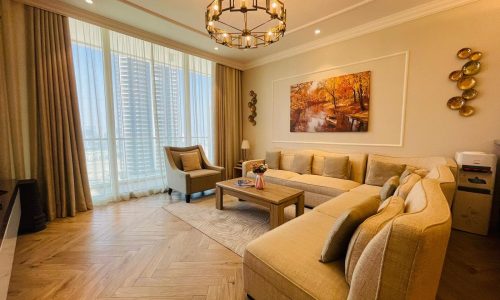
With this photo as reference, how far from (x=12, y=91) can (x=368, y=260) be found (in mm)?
4019

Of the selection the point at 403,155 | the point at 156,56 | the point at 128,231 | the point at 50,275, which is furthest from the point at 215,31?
the point at 403,155

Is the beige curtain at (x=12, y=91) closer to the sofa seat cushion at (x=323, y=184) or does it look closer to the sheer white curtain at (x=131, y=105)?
the sheer white curtain at (x=131, y=105)

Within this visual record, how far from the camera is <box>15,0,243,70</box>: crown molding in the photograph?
110 inches

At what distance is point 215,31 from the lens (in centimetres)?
232

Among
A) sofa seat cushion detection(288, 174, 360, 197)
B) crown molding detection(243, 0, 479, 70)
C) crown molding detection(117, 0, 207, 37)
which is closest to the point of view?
crown molding detection(243, 0, 479, 70)

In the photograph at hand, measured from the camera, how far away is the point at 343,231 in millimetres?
1209

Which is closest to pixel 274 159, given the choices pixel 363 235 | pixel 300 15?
pixel 300 15

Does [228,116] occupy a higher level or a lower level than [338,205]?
higher

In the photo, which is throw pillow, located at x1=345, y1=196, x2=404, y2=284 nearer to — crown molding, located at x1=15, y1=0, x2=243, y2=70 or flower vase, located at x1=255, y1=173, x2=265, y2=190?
flower vase, located at x1=255, y1=173, x2=265, y2=190

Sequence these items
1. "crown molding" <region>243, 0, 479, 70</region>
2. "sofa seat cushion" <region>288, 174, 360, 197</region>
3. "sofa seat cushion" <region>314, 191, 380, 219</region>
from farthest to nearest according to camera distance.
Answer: "sofa seat cushion" <region>288, 174, 360, 197</region>, "crown molding" <region>243, 0, 479, 70</region>, "sofa seat cushion" <region>314, 191, 380, 219</region>

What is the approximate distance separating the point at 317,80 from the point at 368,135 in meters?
1.36

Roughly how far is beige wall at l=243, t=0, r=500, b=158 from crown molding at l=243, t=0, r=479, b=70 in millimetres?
65

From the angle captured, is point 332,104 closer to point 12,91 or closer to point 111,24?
point 111,24

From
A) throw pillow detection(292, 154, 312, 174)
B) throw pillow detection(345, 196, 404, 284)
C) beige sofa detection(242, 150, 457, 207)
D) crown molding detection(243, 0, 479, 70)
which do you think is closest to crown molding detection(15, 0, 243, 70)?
crown molding detection(243, 0, 479, 70)
